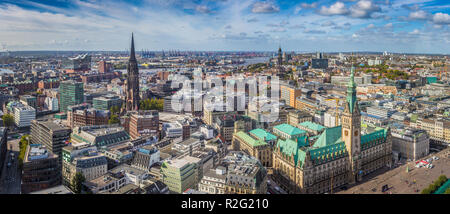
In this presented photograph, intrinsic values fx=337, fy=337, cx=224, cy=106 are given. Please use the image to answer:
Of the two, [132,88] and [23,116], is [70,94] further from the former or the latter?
[132,88]

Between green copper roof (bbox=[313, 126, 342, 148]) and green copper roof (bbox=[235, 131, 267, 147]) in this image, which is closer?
green copper roof (bbox=[313, 126, 342, 148])

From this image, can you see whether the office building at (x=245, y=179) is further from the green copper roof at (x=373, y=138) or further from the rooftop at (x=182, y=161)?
the green copper roof at (x=373, y=138)

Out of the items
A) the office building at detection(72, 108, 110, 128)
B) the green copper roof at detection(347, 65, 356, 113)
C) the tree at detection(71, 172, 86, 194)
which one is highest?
the green copper roof at detection(347, 65, 356, 113)

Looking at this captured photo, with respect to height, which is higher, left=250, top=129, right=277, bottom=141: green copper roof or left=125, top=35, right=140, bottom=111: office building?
left=125, top=35, right=140, bottom=111: office building

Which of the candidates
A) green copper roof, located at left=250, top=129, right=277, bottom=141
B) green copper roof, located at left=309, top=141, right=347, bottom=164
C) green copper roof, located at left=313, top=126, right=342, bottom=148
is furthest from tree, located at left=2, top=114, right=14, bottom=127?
green copper roof, located at left=309, top=141, right=347, bottom=164

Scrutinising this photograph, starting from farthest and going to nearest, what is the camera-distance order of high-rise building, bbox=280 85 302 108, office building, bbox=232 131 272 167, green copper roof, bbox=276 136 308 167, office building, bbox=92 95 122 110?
high-rise building, bbox=280 85 302 108 < office building, bbox=92 95 122 110 < office building, bbox=232 131 272 167 < green copper roof, bbox=276 136 308 167

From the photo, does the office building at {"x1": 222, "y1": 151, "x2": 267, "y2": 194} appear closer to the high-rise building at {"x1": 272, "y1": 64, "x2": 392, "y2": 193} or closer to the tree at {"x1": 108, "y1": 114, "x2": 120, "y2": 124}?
the high-rise building at {"x1": 272, "y1": 64, "x2": 392, "y2": 193}
